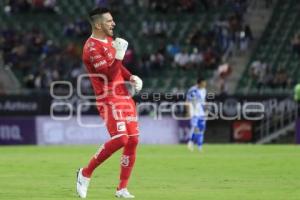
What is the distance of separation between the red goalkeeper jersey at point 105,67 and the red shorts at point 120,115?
0.12 metres

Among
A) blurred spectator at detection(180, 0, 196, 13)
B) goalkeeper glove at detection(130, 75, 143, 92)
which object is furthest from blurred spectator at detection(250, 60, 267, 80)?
goalkeeper glove at detection(130, 75, 143, 92)

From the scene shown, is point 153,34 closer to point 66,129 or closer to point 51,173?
point 66,129

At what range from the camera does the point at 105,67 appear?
517 inches

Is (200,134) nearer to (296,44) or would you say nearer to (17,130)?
(296,44)

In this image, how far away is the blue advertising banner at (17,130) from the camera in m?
37.7

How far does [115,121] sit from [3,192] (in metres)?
2.43

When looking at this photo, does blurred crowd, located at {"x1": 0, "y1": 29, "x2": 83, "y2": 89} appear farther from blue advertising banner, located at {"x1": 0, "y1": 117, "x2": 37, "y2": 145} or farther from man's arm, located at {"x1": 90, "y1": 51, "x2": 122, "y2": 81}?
man's arm, located at {"x1": 90, "y1": 51, "x2": 122, "y2": 81}

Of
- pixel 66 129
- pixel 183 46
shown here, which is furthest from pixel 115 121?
pixel 183 46

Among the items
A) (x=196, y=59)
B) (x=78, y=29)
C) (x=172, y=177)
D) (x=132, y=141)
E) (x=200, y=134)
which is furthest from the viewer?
(x=78, y=29)

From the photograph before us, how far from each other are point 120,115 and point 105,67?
729 millimetres

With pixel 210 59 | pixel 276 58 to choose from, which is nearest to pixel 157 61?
pixel 210 59

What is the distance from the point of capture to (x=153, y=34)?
42312 mm

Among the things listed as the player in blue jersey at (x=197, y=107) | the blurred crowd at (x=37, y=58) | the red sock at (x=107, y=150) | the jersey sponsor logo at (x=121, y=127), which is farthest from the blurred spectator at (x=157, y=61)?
the jersey sponsor logo at (x=121, y=127)

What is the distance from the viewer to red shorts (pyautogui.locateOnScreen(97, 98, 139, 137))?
13.1m
